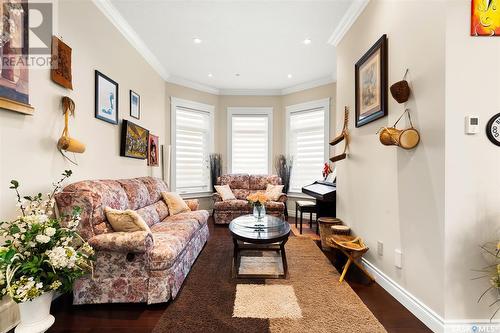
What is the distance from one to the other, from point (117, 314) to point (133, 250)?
540mm

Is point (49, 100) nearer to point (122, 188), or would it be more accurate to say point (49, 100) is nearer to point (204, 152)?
point (122, 188)

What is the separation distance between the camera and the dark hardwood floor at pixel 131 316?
5.60 ft

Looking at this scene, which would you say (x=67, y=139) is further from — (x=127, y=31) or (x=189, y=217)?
(x=127, y=31)

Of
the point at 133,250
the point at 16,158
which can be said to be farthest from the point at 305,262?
the point at 16,158

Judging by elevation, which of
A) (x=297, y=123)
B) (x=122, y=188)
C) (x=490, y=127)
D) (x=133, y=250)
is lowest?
(x=133, y=250)

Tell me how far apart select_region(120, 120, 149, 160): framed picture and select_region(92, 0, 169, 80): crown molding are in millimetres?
1305

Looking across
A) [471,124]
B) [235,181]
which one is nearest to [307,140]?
[235,181]

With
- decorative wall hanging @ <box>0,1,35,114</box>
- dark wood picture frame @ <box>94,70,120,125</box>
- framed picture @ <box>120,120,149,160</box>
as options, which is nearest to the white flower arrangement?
decorative wall hanging @ <box>0,1,35,114</box>

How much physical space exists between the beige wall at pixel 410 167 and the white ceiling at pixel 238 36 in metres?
0.81

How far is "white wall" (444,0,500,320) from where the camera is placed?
62.6 inches

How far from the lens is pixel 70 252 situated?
1.47m

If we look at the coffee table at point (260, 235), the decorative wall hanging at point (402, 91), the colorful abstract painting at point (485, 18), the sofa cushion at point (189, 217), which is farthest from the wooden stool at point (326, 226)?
the colorful abstract painting at point (485, 18)

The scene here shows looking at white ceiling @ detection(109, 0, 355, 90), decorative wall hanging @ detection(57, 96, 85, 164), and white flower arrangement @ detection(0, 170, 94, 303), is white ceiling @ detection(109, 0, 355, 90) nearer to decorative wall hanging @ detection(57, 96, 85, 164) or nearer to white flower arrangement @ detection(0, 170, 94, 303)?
decorative wall hanging @ detection(57, 96, 85, 164)

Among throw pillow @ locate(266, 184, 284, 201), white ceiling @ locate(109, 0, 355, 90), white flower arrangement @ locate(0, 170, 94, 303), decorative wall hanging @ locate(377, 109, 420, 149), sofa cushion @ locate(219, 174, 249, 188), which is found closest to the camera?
white flower arrangement @ locate(0, 170, 94, 303)
